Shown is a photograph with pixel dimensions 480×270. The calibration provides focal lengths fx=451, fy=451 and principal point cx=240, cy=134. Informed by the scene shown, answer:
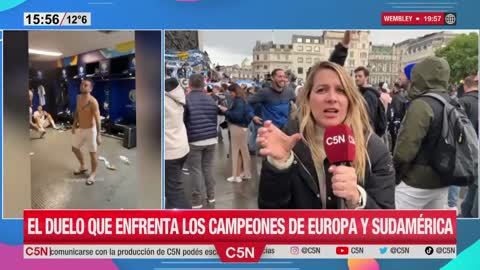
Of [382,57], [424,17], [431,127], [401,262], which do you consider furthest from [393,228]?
[424,17]

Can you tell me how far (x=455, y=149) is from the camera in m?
2.19

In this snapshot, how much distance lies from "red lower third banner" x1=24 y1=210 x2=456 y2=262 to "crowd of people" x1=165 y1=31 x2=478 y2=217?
0.21ft

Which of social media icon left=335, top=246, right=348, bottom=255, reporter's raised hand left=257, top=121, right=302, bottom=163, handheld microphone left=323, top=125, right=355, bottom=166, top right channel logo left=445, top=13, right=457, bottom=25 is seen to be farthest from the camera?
social media icon left=335, top=246, right=348, bottom=255

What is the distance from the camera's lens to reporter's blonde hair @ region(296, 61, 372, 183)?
213cm

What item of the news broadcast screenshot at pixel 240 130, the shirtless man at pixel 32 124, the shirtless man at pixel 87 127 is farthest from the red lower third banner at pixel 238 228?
the shirtless man at pixel 32 124

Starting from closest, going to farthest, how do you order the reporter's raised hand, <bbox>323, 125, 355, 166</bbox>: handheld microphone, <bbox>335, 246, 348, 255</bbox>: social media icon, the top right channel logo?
<bbox>323, 125, 355, 166</bbox>: handheld microphone → the reporter's raised hand → the top right channel logo → <bbox>335, 246, 348, 255</bbox>: social media icon

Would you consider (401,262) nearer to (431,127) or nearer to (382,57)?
(431,127)

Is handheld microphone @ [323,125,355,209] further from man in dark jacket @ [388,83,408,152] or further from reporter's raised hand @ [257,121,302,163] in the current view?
man in dark jacket @ [388,83,408,152]

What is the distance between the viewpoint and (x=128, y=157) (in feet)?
7.23

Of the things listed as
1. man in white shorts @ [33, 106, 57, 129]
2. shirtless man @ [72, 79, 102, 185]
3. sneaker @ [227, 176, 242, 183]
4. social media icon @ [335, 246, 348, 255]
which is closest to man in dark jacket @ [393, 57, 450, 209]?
social media icon @ [335, 246, 348, 255]

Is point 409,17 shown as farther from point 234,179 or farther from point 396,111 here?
point 234,179

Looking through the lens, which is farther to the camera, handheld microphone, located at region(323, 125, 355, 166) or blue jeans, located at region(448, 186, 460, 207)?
blue jeans, located at region(448, 186, 460, 207)

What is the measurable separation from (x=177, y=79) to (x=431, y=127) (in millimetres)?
1287

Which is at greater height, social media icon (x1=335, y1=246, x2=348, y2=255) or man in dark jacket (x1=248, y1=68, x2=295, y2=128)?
man in dark jacket (x1=248, y1=68, x2=295, y2=128)
